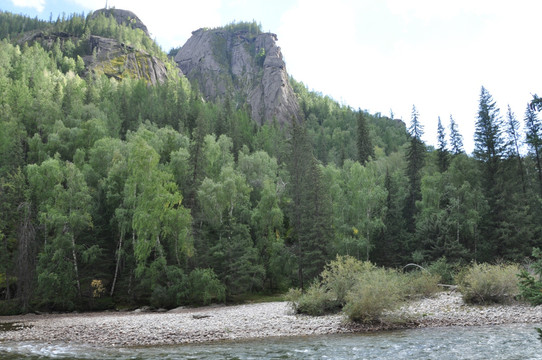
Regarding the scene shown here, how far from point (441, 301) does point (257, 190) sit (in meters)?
32.9

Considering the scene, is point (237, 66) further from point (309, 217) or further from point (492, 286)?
point (492, 286)

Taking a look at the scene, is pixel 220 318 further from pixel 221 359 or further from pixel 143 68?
pixel 143 68

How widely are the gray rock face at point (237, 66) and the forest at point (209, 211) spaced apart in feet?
241

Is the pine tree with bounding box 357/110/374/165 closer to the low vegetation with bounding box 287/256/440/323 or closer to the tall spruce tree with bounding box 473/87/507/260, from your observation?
the tall spruce tree with bounding box 473/87/507/260

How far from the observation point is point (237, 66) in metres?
181

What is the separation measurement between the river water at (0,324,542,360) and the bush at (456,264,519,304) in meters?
5.22

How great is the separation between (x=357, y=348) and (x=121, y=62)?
4648 inches

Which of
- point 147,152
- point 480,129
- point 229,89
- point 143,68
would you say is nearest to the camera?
A: point 147,152

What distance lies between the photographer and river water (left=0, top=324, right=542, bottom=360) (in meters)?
14.8

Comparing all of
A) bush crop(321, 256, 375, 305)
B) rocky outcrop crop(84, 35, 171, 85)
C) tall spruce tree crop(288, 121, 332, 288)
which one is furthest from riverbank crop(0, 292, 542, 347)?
rocky outcrop crop(84, 35, 171, 85)

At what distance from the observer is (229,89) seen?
15850 centimetres

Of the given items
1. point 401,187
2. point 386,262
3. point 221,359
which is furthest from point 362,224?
point 221,359

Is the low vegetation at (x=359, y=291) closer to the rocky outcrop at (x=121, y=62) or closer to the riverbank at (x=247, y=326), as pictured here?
the riverbank at (x=247, y=326)

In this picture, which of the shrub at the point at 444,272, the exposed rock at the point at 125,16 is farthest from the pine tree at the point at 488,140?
the exposed rock at the point at 125,16
